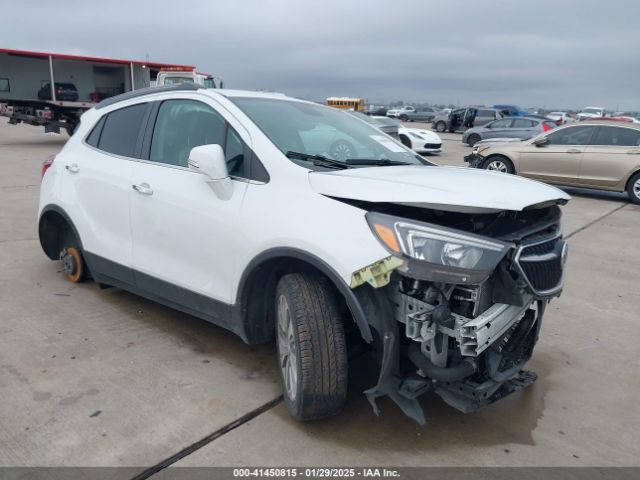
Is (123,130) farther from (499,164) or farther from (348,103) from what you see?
(348,103)

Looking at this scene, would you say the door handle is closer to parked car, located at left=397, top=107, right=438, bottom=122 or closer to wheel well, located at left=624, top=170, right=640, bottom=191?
wheel well, located at left=624, top=170, right=640, bottom=191

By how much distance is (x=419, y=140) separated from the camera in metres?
17.6

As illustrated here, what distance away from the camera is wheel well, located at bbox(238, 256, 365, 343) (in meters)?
2.96

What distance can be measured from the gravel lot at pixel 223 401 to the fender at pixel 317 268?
1.90 ft

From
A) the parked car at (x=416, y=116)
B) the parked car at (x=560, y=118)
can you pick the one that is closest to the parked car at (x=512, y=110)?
the parked car at (x=560, y=118)

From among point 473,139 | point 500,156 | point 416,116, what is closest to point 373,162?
point 500,156

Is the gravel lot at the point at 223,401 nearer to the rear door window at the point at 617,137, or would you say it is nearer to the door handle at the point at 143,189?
the door handle at the point at 143,189

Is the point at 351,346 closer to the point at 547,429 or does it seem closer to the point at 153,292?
the point at 547,429

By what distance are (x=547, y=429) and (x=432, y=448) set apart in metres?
0.72

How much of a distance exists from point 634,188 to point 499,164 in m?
2.83

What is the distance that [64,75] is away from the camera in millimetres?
20016

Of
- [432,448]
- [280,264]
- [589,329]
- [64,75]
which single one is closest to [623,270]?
[589,329]

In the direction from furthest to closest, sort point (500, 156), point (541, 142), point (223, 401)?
point (500, 156) → point (541, 142) → point (223, 401)

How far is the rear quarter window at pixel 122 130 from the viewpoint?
13.3ft
